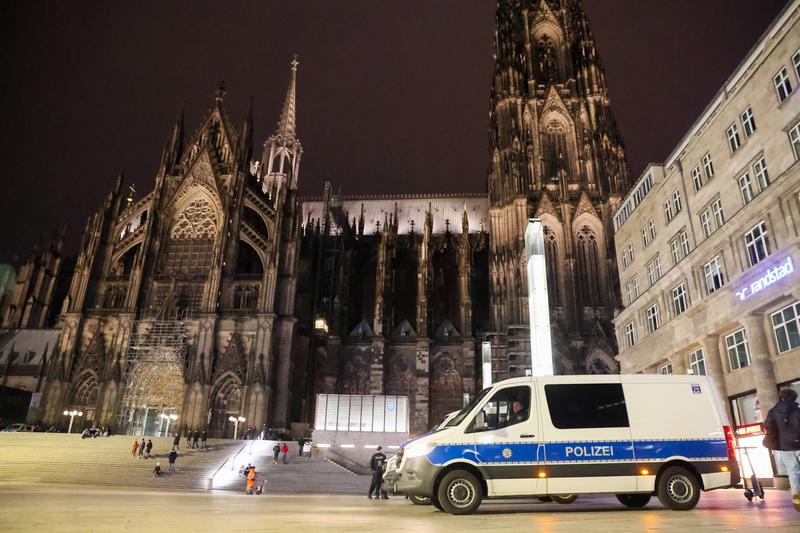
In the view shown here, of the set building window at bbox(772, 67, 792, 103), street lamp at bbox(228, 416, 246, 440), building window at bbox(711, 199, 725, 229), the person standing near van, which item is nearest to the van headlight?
the person standing near van

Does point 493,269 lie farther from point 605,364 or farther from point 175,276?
point 175,276

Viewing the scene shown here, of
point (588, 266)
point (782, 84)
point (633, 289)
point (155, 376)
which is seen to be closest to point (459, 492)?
point (782, 84)

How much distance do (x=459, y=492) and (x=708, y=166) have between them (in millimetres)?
18725

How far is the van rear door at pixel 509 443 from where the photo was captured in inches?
330

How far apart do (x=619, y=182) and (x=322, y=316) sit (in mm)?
27344

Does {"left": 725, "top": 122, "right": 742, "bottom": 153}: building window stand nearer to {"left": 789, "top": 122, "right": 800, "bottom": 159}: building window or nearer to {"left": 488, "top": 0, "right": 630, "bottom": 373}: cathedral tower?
{"left": 789, "top": 122, "right": 800, "bottom": 159}: building window

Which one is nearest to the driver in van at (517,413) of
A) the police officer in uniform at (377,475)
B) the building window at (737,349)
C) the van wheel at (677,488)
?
the van wheel at (677,488)

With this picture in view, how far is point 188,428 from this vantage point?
1399 inches

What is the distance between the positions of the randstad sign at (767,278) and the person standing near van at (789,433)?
31.9 ft

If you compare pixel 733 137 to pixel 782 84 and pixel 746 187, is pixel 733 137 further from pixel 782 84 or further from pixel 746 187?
pixel 782 84

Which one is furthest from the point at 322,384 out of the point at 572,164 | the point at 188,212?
the point at 572,164

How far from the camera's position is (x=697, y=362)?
21516mm

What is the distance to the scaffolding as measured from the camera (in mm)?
37562

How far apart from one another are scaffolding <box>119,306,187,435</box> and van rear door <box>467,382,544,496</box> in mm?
33366
